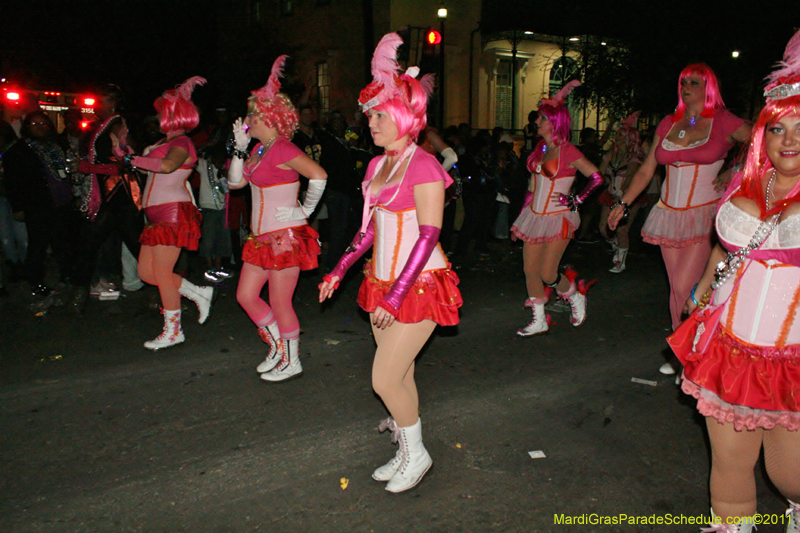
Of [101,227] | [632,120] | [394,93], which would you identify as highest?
[394,93]

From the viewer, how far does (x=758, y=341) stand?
2266 millimetres

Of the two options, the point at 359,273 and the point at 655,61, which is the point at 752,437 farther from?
the point at 655,61

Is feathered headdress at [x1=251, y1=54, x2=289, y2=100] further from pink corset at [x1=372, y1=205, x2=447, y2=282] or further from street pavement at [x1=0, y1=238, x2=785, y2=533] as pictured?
street pavement at [x1=0, y1=238, x2=785, y2=533]

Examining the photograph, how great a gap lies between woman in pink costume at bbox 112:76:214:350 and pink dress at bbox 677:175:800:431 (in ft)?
14.1

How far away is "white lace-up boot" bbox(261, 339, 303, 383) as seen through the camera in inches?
182

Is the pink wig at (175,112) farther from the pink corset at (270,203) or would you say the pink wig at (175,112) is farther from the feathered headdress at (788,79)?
the feathered headdress at (788,79)

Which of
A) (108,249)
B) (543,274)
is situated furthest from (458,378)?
(108,249)

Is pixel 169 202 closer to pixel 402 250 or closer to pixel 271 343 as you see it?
pixel 271 343

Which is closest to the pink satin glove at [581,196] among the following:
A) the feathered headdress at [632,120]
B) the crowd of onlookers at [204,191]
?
the crowd of onlookers at [204,191]

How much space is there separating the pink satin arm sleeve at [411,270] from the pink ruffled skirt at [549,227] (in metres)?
2.75

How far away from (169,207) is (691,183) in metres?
4.36

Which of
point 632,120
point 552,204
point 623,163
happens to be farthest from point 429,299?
point 623,163

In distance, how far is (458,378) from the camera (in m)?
4.75

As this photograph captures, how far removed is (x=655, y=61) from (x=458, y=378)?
14.9 metres
